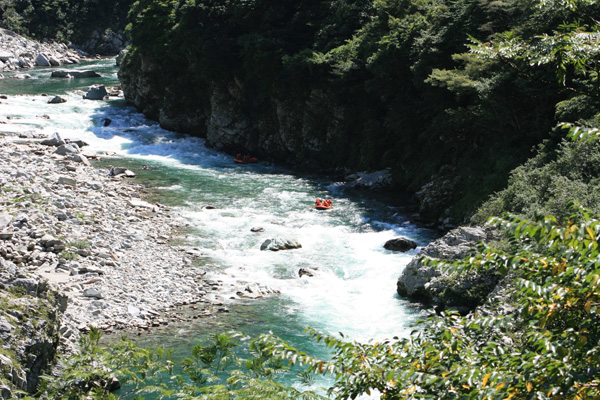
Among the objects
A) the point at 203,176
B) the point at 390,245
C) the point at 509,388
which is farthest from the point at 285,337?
the point at 203,176

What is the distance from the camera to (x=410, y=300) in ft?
53.2

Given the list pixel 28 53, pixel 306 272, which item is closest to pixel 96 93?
pixel 28 53

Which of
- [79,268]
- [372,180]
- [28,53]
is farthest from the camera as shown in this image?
[28,53]

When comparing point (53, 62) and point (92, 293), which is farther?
point (53, 62)

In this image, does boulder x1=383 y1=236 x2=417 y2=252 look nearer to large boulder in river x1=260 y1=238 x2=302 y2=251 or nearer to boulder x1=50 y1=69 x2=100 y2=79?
large boulder in river x1=260 y1=238 x2=302 y2=251

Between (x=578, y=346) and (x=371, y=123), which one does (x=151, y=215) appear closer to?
(x=371, y=123)

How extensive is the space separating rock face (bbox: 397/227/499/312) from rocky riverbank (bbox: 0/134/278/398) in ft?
14.9

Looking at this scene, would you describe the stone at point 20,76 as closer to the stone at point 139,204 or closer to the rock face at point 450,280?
the stone at point 139,204

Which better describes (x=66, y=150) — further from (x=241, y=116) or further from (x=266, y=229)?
(x=266, y=229)

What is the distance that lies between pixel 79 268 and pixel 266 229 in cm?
750

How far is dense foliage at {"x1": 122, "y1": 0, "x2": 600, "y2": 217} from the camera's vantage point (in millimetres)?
20422

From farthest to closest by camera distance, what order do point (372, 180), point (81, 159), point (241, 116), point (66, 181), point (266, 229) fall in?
point (241, 116)
point (81, 159)
point (372, 180)
point (66, 181)
point (266, 229)

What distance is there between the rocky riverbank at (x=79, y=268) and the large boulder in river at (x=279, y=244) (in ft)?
7.93

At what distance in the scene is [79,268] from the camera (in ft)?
52.5
